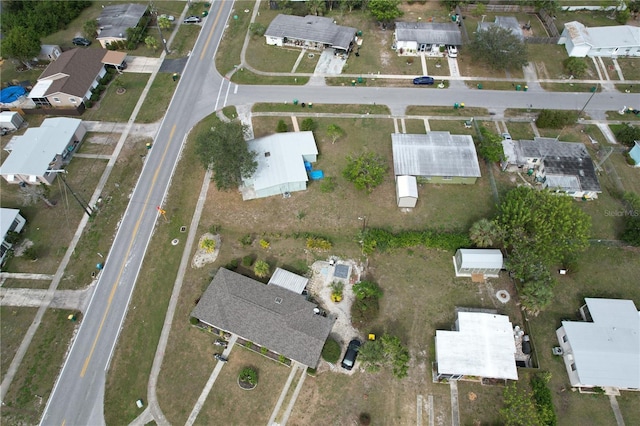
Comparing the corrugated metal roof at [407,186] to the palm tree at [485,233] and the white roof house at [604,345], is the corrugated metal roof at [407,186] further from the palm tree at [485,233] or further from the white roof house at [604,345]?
the white roof house at [604,345]

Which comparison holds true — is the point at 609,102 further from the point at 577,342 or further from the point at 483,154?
the point at 577,342

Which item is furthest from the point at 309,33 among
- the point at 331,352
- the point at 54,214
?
the point at 331,352

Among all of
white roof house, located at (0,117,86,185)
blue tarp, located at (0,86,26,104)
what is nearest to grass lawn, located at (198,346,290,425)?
white roof house, located at (0,117,86,185)

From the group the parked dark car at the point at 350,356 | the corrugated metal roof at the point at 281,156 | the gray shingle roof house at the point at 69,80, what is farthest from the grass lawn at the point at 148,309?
the gray shingle roof house at the point at 69,80

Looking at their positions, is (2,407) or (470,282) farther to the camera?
(470,282)

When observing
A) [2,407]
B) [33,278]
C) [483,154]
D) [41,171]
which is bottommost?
[2,407]

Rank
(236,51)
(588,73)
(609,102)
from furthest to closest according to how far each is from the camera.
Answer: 1. (236,51)
2. (588,73)
3. (609,102)

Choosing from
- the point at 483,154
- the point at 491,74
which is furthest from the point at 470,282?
the point at 491,74
